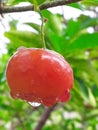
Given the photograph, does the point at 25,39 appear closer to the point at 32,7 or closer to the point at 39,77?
the point at 32,7

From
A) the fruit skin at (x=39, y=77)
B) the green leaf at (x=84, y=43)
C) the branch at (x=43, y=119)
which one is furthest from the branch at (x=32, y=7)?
the branch at (x=43, y=119)

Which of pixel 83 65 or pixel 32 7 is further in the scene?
pixel 83 65

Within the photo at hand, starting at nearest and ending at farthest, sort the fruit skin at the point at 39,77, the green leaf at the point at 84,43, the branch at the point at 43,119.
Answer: the fruit skin at the point at 39,77 → the green leaf at the point at 84,43 → the branch at the point at 43,119

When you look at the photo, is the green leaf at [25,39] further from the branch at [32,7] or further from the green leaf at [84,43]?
the branch at [32,7]

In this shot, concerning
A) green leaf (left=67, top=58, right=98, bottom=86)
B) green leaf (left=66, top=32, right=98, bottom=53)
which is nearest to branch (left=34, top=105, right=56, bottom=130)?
green leaf (left=67, top=58, right=98, bottom=86)

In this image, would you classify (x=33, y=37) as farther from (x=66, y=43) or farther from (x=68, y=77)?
(x=68, y=77)

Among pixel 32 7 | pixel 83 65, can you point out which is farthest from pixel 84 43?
pixel 32 7

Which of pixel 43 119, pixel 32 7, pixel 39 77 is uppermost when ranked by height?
pixel 32 7

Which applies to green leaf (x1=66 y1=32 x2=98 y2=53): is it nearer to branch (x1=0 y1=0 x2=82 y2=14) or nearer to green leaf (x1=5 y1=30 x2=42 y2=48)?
green leaf (x1=5 y1=30 x2=42 y2=48)
